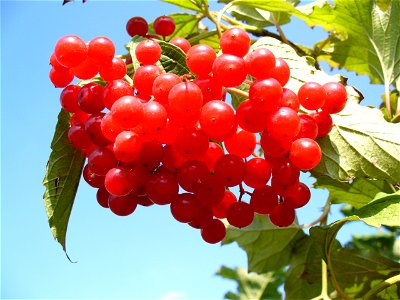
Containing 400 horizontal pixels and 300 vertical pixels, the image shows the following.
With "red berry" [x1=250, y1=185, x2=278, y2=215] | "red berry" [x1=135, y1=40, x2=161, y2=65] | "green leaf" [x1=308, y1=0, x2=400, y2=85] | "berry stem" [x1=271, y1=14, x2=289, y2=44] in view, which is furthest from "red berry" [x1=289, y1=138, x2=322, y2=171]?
"berry stem" [x1=271, y1=14, x2=289, y2=44]

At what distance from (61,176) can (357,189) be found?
93 centimetres

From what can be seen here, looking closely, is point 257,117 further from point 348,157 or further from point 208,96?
point 348,157

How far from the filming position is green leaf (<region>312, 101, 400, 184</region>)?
131 centimetres

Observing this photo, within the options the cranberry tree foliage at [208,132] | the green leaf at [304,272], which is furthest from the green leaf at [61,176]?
the green leaf at [304,272]

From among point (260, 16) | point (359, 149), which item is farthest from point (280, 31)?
point (359, 149)

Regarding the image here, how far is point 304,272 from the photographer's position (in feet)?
6.49

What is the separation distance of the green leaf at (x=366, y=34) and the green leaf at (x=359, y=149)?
0.46m

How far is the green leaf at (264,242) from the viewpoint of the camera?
2141 mm

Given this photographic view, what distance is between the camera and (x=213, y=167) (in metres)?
1.21

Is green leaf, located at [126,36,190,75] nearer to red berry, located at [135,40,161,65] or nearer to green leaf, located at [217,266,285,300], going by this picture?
red berry, located at [135,40,161,65]

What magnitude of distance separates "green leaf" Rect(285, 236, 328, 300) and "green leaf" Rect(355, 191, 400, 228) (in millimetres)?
664

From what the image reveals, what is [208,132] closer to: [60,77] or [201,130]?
[201,130]

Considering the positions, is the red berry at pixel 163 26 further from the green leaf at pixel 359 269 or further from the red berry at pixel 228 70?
the green leaf at pixel 359 269

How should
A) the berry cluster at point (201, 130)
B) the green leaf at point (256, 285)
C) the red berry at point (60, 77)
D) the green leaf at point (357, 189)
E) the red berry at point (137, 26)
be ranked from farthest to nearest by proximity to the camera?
the green leaf at point (256, 285)
the green leaf at point (357, 189)
the red berry at point (137, 26)
the red berry at point (60, 77)
the berry cluster at point (201, 130)
